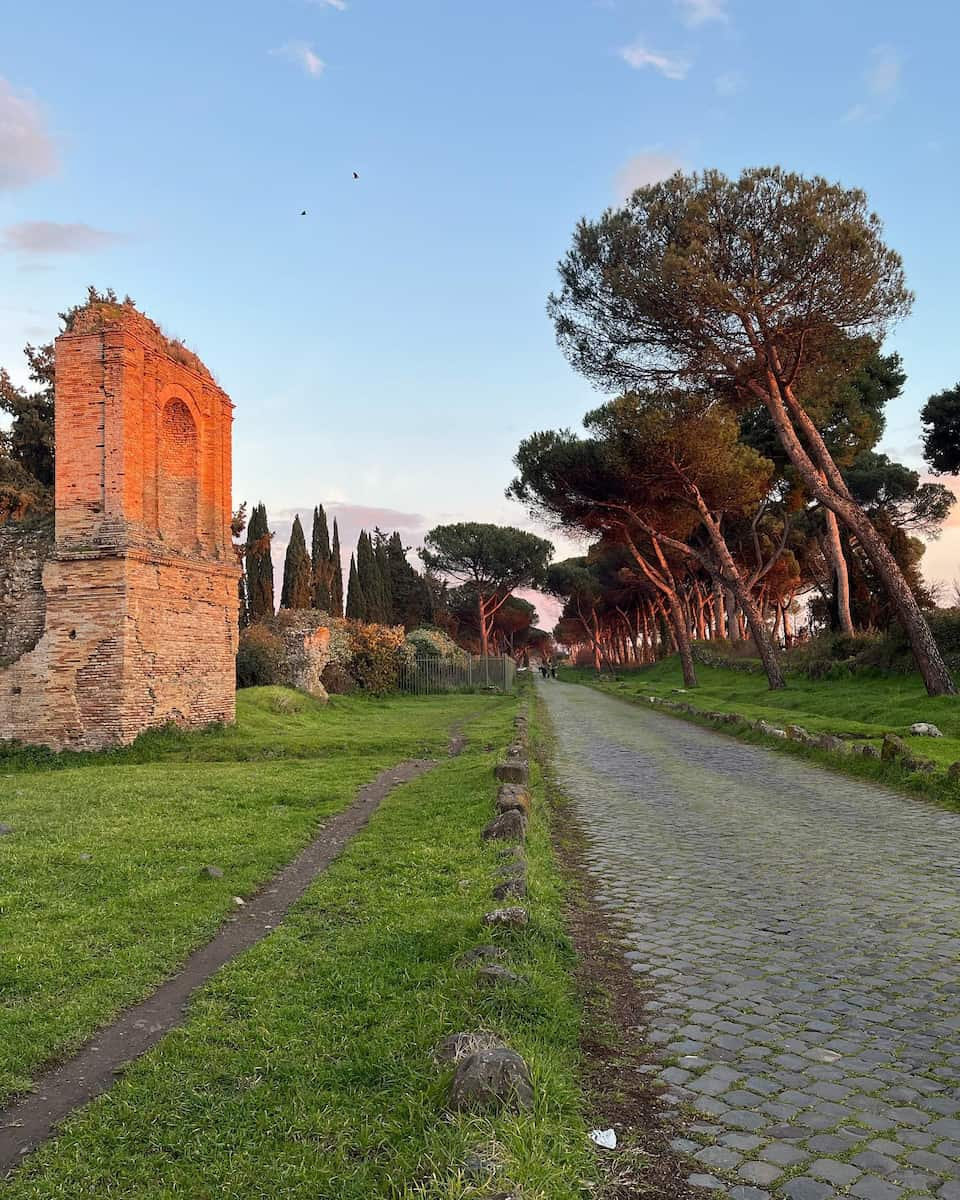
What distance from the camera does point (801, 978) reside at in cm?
439

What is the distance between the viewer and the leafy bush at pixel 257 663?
2422 cm

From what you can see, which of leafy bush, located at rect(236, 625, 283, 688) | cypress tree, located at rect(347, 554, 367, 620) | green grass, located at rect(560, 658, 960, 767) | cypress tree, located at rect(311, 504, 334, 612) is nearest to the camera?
green grass, located at rect(560, 658, 960, 767)

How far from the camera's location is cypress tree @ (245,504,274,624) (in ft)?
133

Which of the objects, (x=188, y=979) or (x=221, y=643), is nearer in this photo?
(x=188, y=979)

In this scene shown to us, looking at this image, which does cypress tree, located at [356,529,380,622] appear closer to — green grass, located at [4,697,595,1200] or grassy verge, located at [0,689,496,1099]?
grassy verge, located at [0,689,496,1099]

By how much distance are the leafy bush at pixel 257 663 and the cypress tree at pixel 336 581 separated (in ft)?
69.0

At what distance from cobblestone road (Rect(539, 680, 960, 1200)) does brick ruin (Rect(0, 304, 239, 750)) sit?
9.60 m

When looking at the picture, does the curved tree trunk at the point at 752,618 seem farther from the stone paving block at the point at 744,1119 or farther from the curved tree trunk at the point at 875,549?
the stone paving block at the point at 744,1119

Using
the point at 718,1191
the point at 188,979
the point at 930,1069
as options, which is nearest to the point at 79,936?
the point at 188,979

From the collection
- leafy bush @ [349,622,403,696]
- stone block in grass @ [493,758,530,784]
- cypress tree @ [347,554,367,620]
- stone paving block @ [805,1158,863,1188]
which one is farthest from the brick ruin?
cypress tree @ [347,554,367,620]

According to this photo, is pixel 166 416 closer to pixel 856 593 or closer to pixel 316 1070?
pixel 316 1070

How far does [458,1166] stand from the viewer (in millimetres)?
2496

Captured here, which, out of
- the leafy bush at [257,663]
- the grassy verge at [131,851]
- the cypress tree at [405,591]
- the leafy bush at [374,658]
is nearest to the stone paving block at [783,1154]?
the grassy verge at [131,851]

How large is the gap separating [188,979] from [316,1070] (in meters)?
1.56
